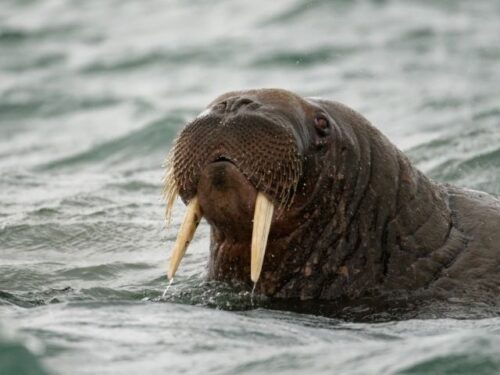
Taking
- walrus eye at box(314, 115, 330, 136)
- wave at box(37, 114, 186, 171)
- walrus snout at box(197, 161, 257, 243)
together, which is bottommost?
walrus snout at box(197, 161, 257, 243)

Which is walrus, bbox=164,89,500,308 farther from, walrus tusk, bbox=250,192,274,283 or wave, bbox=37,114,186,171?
wave, bbox=37,114,186,171

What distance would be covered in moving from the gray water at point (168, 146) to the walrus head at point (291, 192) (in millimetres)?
362

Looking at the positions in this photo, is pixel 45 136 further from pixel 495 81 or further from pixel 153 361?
pixel 153 361

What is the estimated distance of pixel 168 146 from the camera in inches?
660

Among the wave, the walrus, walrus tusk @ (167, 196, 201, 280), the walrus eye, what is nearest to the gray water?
the wave

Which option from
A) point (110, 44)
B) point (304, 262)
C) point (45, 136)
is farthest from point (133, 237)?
point (110, 44)

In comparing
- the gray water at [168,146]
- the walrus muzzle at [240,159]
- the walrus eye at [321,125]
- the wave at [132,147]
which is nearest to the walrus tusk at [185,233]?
the walrus muzzle at [240,159]

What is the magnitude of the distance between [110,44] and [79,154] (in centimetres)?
697

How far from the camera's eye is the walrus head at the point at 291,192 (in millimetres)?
8078

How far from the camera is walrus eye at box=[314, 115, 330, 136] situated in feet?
28.3

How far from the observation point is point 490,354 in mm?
6805

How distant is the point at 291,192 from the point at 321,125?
0.55 metres

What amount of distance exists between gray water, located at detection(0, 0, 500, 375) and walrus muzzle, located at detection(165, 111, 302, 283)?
621 millimetres

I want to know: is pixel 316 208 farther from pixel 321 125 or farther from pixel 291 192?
pixel 321 125
